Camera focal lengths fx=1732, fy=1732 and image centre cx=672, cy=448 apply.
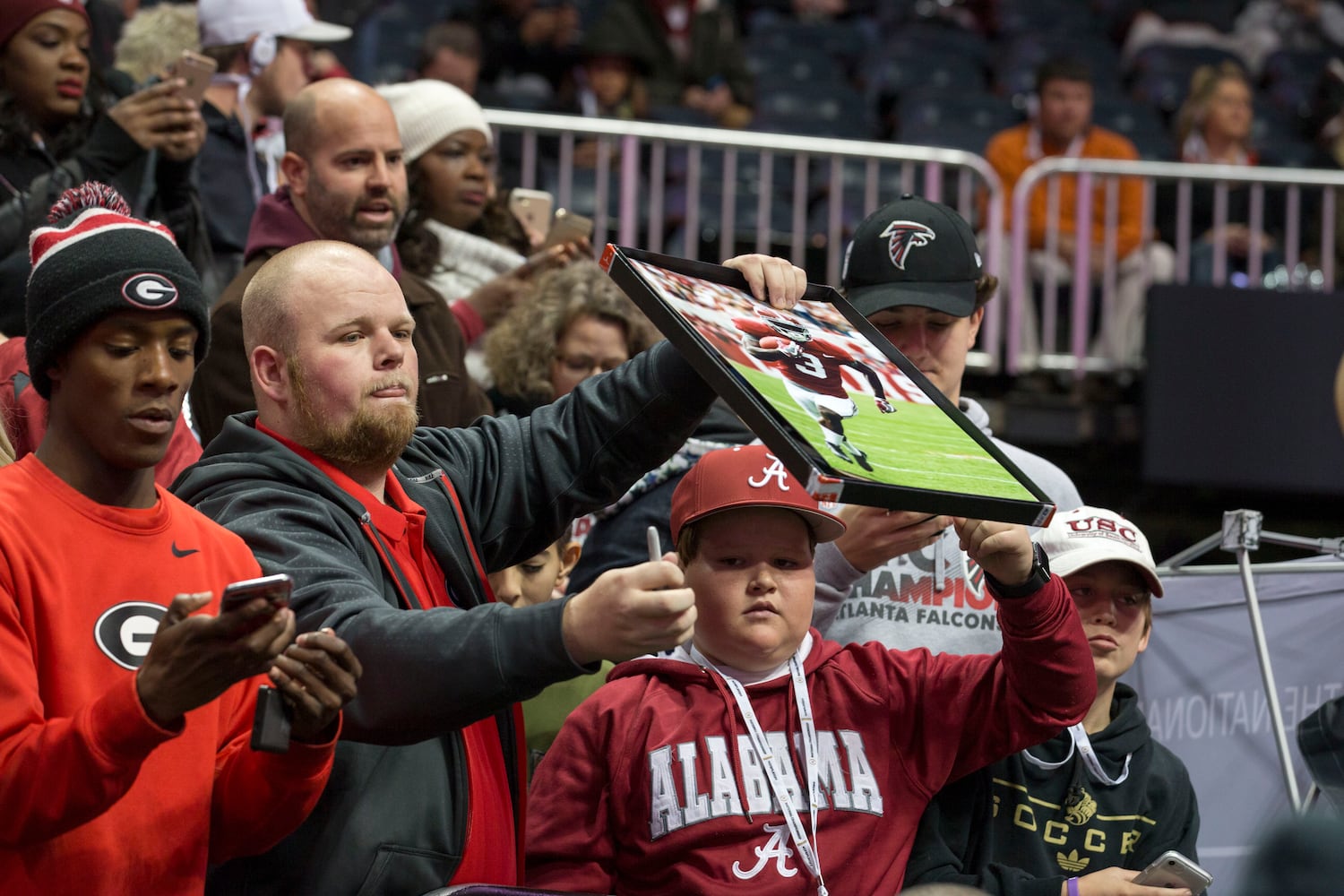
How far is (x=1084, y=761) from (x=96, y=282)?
6.60 feet

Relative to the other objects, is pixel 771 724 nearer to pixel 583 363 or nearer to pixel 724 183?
pixel 583 363

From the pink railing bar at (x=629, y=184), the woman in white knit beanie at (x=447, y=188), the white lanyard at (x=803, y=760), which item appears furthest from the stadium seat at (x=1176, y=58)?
the white lanyard at (x=803, y=760)

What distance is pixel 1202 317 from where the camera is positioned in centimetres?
764

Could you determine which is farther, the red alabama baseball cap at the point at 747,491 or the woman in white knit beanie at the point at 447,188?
the woman in white knit beanie at the point at 447,188

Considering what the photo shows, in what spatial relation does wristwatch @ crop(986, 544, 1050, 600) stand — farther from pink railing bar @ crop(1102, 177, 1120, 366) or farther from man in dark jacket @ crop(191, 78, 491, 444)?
pink railing bar @ crop(1102, 177, 1120, 366)

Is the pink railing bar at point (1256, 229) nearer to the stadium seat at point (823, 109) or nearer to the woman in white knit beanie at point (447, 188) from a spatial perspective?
the stadium seat at point (823, 109)

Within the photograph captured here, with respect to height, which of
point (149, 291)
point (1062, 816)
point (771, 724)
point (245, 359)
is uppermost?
point (149, 291)

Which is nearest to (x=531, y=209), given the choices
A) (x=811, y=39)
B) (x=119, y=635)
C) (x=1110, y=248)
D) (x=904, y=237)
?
(x=904, y=237)

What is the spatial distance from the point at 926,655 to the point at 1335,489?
492cm

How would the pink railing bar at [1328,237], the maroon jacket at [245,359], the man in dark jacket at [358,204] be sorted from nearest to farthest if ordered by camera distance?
the maroon jacket at [245,359], the man in dark jacket at [358,204], the pink railing bar at [1328,237]

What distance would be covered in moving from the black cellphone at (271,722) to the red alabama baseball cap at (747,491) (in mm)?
1078

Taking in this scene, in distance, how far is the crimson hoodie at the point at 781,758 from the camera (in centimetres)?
293

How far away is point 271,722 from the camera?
86.4 inches

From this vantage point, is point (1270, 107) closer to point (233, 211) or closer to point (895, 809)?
point (233, 211)
